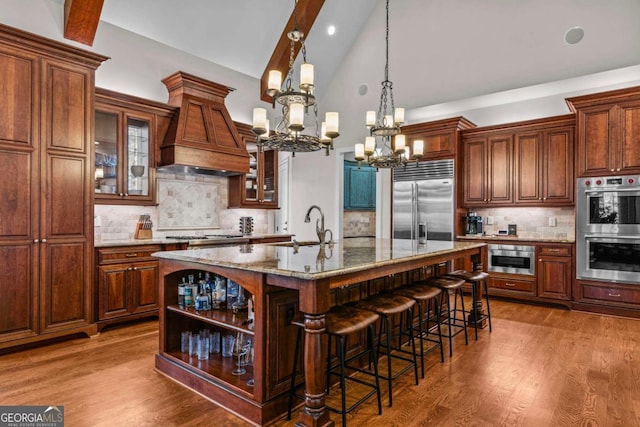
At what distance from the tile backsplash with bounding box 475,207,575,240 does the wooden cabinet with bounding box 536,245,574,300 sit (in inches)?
15.4

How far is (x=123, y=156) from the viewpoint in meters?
4.49

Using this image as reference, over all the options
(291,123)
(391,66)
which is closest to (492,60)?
(391,66)

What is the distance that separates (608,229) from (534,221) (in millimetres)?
1184

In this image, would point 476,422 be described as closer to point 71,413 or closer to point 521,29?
point 71,413

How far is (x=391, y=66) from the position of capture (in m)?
6.84

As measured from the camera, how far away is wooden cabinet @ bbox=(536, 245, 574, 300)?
4.89 meters

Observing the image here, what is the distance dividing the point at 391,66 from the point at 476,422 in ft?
20.0

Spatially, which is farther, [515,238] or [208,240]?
[515,238]

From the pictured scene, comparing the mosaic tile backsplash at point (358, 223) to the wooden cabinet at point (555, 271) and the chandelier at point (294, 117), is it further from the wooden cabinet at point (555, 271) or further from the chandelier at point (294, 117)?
the chandelier at point (294, 117)

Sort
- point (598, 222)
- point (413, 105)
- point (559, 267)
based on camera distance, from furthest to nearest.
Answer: point (413, 105)
point (559, 267)
point (598, 222)

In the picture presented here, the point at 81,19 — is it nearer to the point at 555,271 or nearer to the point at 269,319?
the point at 269,319

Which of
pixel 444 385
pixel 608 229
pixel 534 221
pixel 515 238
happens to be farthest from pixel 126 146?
pixel 608 229

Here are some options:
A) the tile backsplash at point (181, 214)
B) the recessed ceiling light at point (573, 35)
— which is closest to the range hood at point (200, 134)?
the tile backsplash at point (181, 214)

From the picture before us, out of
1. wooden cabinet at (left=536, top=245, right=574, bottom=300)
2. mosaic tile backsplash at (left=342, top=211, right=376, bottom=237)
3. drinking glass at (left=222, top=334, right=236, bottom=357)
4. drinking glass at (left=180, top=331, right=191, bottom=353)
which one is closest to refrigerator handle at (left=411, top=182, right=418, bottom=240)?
wooden cabinet at (left=536, top=245, right=574, bottom=300)
